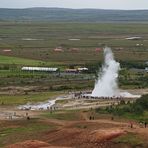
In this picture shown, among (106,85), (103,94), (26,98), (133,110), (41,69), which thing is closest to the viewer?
(133,110)

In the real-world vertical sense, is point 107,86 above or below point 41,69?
below

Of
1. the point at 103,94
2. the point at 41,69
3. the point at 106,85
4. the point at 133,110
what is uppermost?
the point at 41,69

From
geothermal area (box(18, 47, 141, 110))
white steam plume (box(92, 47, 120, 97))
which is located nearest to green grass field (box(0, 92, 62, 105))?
geothermal area (box(18, 47, 141, 110))

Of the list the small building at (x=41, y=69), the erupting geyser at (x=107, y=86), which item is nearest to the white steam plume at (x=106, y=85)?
the erupting geyser at (x=107, y=86)

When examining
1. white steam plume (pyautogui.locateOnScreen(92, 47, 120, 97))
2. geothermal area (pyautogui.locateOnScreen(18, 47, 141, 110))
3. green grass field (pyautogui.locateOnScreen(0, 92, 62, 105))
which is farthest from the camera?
white steam plume (pyautogui.locateOnScreen(92, 47, 120, 97))

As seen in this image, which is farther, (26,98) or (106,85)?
(106,85)

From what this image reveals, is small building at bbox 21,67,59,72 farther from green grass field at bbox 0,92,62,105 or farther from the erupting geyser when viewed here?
the erupting geyser

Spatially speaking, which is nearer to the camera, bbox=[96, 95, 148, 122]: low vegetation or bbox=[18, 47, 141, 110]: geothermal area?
bbox=[96, 95, 148, 122]: low vegetation

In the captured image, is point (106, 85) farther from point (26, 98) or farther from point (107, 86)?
point (26, 98)

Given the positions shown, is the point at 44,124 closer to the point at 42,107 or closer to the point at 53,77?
the point at 42,107

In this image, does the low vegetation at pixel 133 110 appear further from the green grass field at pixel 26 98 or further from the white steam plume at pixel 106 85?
the white steam plume at pixel 106 85

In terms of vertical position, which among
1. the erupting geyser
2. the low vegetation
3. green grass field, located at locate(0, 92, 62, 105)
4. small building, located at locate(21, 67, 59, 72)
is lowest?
the low vegetation

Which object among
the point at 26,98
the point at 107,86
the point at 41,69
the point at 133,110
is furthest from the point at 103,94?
the point at 41,69
